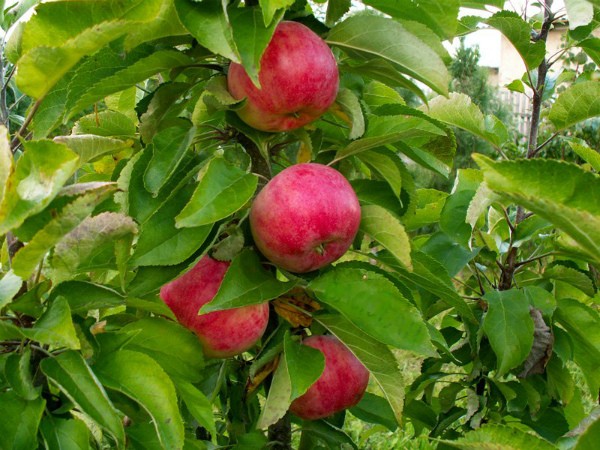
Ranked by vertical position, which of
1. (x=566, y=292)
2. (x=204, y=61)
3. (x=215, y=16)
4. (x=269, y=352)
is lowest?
(x=566, y=292)

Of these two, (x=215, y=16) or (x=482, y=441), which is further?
(x=215, y=16)

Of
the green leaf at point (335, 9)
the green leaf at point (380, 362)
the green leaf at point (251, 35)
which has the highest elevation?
the green leaf at point (251, 35)

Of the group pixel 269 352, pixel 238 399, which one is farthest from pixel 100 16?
pixel 238 399

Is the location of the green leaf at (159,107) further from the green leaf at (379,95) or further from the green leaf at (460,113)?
the green leaf at (460,113)

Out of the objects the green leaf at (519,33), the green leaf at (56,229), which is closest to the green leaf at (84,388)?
the green leaf at (56,229)

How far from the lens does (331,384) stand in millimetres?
1252

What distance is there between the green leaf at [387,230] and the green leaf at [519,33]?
735mm

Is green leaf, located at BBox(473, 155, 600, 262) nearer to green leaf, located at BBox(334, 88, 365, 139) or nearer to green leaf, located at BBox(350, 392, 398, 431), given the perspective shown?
green leaf, located at BBox(334, 88, 365, 139)

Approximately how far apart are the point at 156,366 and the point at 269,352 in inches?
12.2

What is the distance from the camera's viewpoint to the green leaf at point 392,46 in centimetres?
104

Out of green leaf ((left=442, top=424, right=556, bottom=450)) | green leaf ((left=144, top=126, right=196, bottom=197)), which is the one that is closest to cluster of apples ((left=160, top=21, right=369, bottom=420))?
green leaf ((left=144, top=126, right=196, bottom=197))

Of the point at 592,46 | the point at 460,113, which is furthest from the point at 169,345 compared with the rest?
the point at 592,46

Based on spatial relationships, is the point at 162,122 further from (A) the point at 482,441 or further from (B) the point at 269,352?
(A) the point at 482,441

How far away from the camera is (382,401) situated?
1527mm
